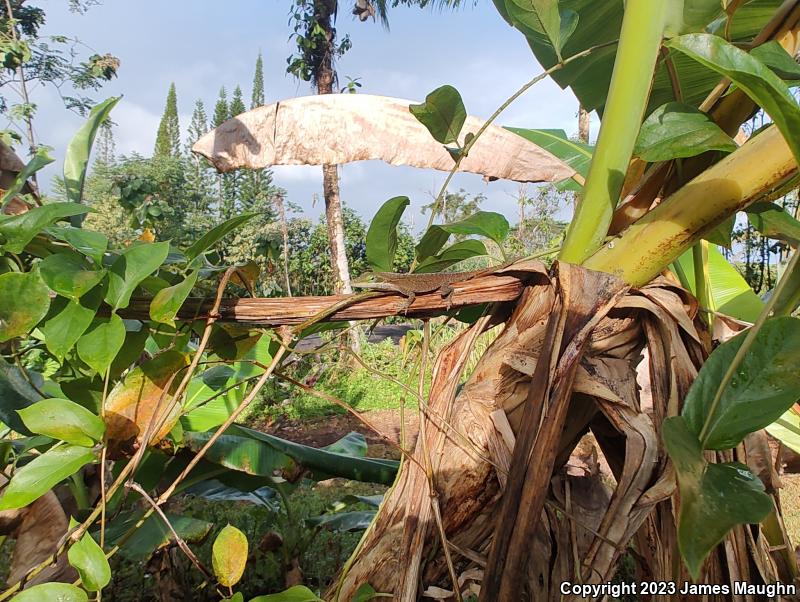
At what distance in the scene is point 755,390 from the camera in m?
0.27

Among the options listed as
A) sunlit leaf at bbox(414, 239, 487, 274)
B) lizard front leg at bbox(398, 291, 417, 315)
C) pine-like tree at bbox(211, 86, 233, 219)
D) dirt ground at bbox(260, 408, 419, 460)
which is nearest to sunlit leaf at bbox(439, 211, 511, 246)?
sunlit leaf at bbox(414, 239, 487, 274)

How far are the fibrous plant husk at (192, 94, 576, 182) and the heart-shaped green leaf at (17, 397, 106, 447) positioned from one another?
0.46 meters

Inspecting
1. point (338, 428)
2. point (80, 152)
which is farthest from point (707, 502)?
point (338, 428)

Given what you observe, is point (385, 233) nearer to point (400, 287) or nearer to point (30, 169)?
point (400, 287)

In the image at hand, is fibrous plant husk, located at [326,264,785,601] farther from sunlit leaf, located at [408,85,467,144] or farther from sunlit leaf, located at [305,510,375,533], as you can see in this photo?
sunlit leaf, located at [305,510,375,533]

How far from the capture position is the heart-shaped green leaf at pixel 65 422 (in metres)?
0.36

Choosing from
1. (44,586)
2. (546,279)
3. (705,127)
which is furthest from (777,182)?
(44,586)

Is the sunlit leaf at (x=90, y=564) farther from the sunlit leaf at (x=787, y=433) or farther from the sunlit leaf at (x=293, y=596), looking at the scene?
the sunlit leaf at (x=787, y=433)

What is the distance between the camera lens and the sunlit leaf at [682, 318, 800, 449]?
26cm

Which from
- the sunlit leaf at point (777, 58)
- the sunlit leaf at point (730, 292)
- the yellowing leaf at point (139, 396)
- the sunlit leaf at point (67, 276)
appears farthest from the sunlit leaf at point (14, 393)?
the sunlit leaf at point (730, 292)

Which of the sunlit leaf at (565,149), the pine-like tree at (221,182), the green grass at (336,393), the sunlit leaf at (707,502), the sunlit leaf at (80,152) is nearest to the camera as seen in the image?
the sunlit leaf at (707,502)

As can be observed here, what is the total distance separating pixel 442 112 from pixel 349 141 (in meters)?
0.34

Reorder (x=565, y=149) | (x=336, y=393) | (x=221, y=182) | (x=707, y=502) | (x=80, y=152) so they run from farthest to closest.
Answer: (x=221, y=182)
(x=336, y=393)
(x=565, y=149)
(x=80, y=152)
(x=707, y=502)

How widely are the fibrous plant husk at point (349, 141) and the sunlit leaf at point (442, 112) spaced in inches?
9.4
